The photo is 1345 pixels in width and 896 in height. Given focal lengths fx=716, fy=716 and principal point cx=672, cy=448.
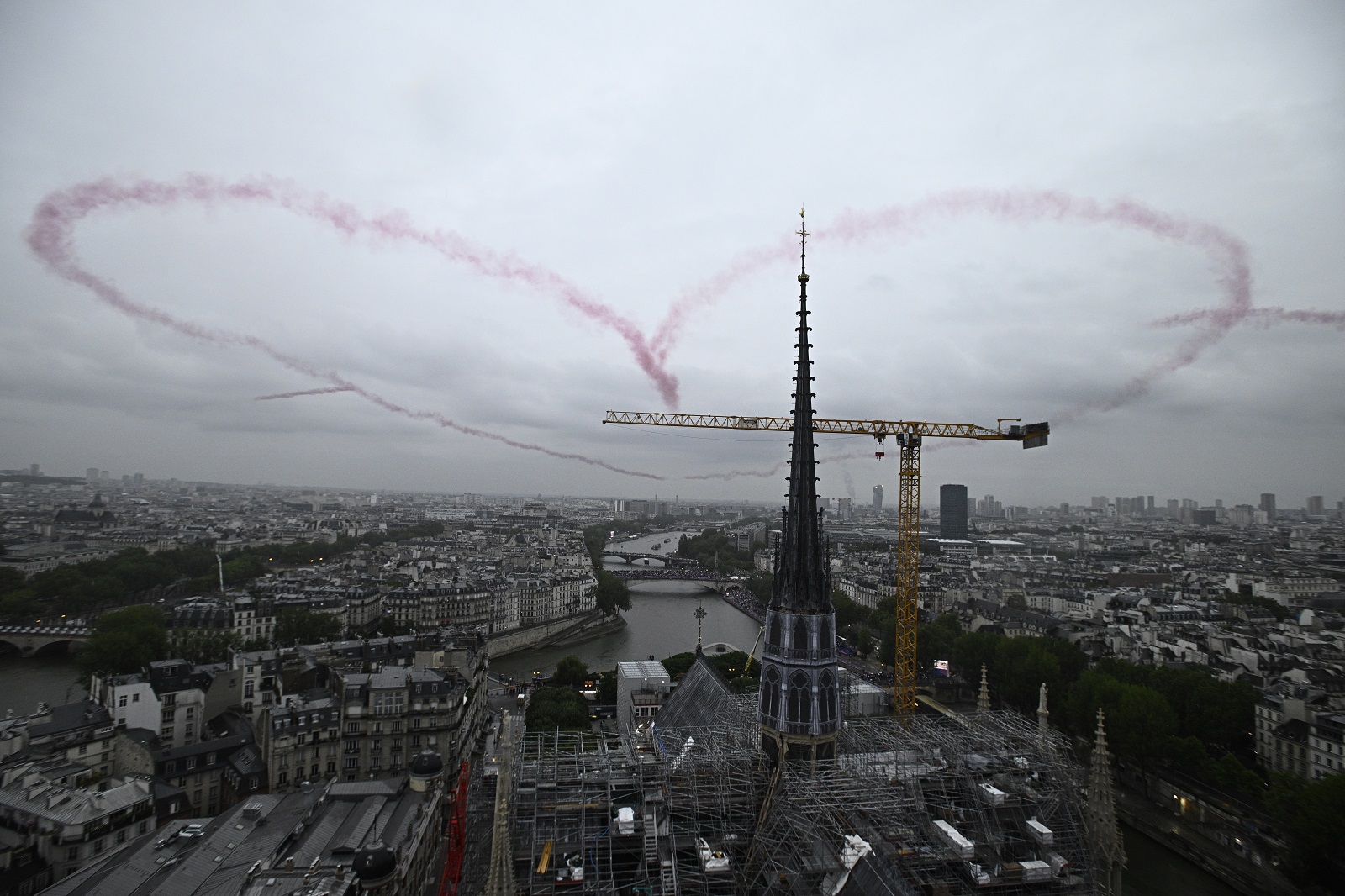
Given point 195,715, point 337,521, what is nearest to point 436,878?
point 195,715

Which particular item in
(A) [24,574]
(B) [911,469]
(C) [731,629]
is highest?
(B) [911,469]

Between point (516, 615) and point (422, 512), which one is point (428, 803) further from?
point (422, 512)

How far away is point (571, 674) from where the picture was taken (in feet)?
131

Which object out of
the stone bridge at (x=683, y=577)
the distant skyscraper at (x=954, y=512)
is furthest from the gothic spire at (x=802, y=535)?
the distant skyscraper at (x=954, y=512)

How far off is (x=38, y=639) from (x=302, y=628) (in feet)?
55.1

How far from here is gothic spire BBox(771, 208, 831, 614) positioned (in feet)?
44.1

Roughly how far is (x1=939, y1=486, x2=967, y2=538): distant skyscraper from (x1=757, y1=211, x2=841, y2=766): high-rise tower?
450 feet

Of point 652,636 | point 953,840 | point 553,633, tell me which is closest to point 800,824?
point 953,840

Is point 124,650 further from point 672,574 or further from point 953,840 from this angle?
point 672,574

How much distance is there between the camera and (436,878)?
19.9 metres

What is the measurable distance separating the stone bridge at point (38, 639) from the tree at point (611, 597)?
38.5 m

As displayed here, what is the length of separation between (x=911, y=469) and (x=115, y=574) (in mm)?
64166

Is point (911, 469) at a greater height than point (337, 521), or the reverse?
point (911, 469)

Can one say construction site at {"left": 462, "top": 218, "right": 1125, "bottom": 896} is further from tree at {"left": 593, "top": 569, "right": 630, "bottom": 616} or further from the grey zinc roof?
tree at {"left": 593, "top": 569, "right": 630, "bottom": 616}
